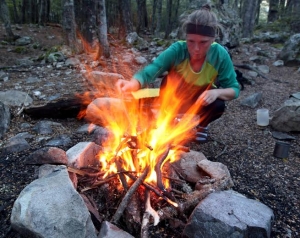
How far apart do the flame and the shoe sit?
0.08m

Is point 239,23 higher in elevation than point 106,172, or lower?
higher

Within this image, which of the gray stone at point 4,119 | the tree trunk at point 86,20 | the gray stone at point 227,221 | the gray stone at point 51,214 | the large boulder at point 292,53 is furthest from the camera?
the large boulder at point 292,53

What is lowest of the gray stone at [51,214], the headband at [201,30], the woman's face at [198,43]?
the gray stone at [51,214]

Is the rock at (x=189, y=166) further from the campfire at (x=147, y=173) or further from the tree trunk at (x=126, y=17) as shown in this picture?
the tree trunk at (x=126, y=17)

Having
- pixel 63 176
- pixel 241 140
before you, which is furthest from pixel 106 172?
pixel 241 140

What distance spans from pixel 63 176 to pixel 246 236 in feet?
4.27

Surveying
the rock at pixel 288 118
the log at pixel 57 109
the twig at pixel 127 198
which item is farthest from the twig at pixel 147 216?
the rock at pixel 288 118

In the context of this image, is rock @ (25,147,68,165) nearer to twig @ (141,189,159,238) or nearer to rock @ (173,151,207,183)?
twig @ (141,189,159,238)

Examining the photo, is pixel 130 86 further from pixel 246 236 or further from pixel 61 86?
pixel 61 86

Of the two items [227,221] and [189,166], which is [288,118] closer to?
[189,166]

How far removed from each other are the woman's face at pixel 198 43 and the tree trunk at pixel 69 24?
19.8 ft

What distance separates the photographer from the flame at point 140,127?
2445 mm

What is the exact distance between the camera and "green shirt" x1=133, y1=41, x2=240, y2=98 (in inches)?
117

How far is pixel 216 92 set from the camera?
2.77 m
